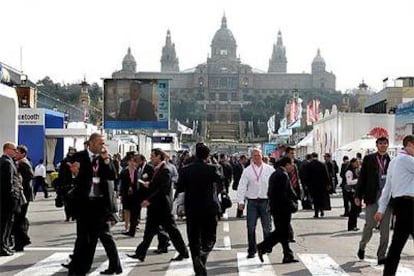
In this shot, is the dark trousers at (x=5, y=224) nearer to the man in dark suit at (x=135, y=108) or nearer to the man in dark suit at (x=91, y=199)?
the man in dark suit at (x=91, y=199)

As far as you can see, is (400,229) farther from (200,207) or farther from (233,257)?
(233,257)

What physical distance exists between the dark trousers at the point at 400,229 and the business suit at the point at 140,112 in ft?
102

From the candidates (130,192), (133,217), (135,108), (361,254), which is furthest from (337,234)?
(135,108)

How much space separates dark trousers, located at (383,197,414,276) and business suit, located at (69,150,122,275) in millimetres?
3391

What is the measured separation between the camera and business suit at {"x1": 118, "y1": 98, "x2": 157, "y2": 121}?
40500 mm

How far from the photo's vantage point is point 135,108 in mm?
40750

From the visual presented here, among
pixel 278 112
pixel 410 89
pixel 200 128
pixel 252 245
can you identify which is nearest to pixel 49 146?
pixel 252 245

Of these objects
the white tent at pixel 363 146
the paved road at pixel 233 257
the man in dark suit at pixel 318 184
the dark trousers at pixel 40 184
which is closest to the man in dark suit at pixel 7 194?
the paved road at pixel 233 257

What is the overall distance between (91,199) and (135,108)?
3076 centimetres

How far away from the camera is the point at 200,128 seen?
156 meters

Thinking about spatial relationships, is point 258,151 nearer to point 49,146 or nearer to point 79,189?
point 79,189

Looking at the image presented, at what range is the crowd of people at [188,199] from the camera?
1018 centimetres

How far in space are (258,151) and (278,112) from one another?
15713 cm

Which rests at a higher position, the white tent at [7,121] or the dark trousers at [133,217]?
the white tent at [7,121]
